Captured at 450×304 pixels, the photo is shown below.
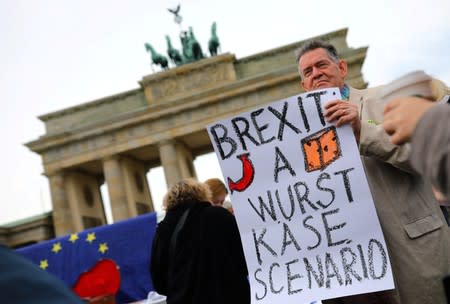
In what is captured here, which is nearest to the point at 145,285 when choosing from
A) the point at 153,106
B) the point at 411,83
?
the point at 411,83

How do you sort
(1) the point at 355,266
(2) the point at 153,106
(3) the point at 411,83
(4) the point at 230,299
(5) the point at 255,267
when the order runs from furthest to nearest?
1. (2) the point at 153,106
2. (4) the point at 230,299
3. (5) the point at 255,267
4. (1) the point at 355,266
5. (3) the point at 411,83

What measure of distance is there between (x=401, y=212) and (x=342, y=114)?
496mm

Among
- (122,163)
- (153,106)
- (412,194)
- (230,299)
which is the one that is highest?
(153,106)

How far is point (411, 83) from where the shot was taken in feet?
4.30

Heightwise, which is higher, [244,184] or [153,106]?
[153,106]

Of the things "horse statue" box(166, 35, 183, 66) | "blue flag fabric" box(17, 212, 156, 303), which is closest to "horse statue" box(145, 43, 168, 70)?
"horse statue" box(166, 35, 183, 66)

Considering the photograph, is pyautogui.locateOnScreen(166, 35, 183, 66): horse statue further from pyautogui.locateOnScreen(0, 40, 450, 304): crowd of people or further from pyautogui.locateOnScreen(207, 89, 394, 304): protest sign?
pyautogui.locateOnScreen(207, 89, 394, 304): protest sign

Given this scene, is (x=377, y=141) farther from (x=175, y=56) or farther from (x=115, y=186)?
(x=175, y=56)

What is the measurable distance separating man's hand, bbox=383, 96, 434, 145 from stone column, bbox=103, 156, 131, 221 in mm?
33640

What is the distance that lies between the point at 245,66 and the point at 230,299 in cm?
3125

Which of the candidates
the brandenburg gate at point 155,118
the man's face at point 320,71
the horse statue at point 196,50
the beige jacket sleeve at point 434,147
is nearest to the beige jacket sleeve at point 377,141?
the man's face at point 320,71

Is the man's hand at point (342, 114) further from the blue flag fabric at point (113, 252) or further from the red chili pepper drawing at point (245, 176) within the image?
the blue flag fabric at point (113, 252)

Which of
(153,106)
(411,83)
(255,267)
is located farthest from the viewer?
(153,106)

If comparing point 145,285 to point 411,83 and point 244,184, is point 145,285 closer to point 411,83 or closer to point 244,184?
point 244,184
